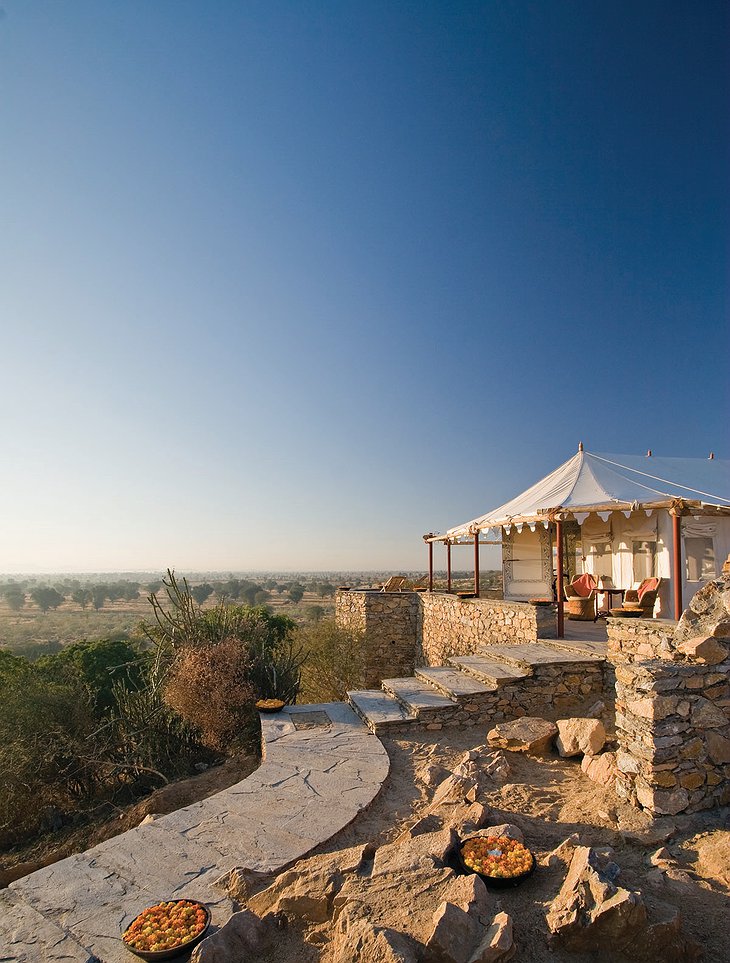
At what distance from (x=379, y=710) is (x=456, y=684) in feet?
3.25

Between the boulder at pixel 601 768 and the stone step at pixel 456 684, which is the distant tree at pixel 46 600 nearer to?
the stone step at pixel 456 684

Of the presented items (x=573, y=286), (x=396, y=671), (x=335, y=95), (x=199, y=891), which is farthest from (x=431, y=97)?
(x=396, y=671)

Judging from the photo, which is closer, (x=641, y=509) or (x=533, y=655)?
(x=533, y=655)

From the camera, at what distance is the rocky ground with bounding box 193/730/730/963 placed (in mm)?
2131

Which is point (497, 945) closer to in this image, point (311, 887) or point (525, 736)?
point (311, 887)

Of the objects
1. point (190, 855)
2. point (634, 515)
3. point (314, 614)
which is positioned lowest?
point (314, 614)

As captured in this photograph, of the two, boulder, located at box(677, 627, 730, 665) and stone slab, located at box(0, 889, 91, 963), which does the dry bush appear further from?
boulder, located at box(677, 627, 730, 665)

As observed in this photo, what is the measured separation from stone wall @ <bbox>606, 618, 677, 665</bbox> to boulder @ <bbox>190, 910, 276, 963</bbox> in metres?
4.48

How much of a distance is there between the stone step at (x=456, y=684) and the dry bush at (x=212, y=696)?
7.21 ft

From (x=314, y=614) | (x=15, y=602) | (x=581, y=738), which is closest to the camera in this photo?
(x=581, y=738)

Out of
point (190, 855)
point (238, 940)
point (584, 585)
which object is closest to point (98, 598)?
point (584, 585)

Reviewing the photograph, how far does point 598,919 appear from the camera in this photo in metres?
2.17

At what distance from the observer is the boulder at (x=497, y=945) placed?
2.00m

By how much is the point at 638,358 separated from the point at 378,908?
12.0m
